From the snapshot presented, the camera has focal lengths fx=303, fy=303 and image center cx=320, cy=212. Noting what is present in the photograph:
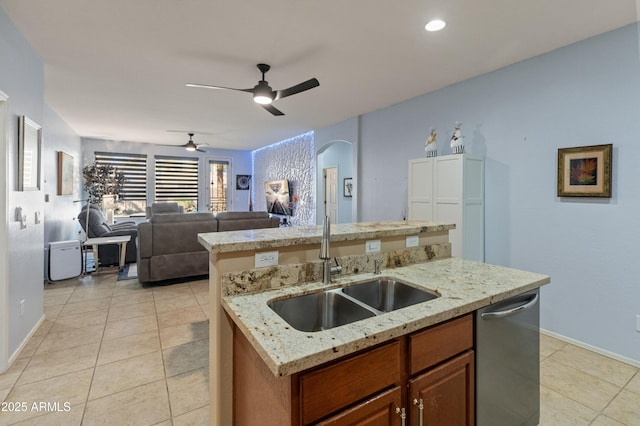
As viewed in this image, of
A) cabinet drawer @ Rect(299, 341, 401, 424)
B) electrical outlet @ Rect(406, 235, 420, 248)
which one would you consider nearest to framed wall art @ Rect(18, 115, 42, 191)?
cabinet drawer @ Rect(299, 341, 401, 424)

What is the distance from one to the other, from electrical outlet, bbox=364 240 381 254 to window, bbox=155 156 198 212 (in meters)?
8.16

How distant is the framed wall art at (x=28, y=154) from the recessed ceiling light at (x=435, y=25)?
11.2ft

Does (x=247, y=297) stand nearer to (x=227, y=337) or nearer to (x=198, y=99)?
(x=227, y=337)

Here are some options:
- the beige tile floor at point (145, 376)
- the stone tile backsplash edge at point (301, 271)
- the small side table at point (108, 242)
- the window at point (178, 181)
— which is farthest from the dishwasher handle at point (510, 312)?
the window at point (178, 181)

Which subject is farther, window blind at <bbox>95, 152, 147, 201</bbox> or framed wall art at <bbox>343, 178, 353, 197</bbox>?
window blind at <bbox>95, 152, 147, 201</bbox>

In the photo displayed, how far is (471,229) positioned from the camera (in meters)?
3.31

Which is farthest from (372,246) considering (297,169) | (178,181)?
(178,181)

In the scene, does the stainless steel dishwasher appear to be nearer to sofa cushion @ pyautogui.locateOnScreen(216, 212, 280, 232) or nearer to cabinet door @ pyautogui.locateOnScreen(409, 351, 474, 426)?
cabinet door @ pyautogui.locateOnScreen(409, 351, 474, 426)

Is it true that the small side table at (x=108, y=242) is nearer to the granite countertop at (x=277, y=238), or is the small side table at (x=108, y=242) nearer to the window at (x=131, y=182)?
the window at (x=131, y=182)

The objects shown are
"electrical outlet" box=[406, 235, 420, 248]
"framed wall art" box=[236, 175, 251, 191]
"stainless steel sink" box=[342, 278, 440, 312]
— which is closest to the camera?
"stainless steel sink" box=[342, 278, 440, 312]

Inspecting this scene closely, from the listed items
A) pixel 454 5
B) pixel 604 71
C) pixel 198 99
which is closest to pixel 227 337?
pixel 454 5

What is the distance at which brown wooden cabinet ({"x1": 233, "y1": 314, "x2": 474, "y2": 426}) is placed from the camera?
2.98 feet

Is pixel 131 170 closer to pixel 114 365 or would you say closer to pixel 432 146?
pixel 114 365

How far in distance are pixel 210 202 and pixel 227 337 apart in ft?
27.6
